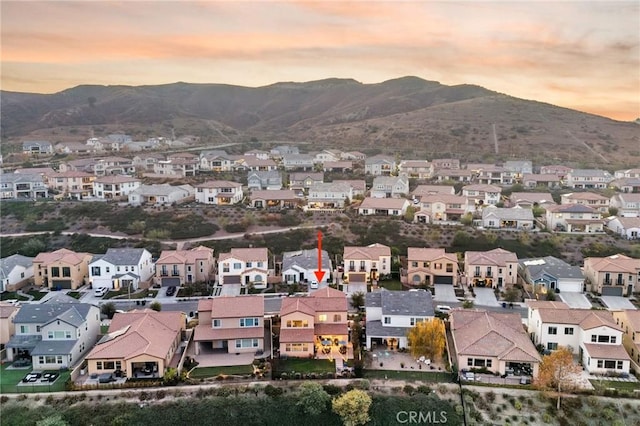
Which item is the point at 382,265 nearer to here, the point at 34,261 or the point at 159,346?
the point at 159,346

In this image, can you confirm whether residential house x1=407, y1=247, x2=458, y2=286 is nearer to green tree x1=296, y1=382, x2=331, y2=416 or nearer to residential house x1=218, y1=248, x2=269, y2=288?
residential house x1=218, y1=248, x2=269, y2=288

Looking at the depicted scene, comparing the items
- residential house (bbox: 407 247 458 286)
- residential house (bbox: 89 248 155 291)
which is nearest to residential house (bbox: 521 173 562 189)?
residential house (bbox: 407 247 458 286)

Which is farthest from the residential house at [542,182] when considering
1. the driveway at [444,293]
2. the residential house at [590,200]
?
the driveway at [444,293]

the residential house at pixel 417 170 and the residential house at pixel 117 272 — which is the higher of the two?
the residential house at pixel 417 170

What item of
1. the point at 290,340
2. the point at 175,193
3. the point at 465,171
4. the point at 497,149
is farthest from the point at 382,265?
the point at 497,149

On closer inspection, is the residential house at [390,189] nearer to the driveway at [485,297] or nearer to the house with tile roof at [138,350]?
the driveway at [485,297]

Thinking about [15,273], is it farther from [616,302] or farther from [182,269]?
[616,302]
